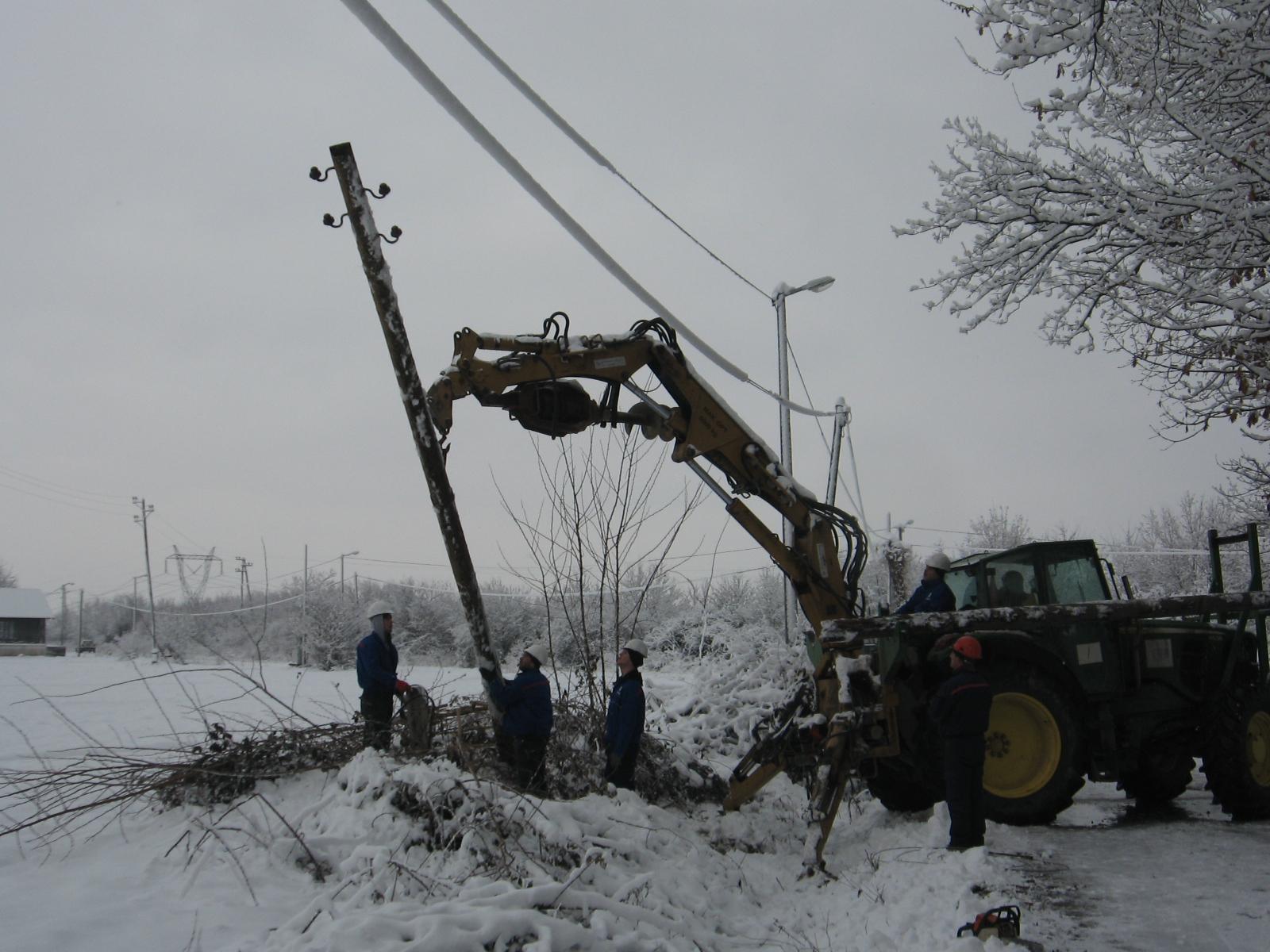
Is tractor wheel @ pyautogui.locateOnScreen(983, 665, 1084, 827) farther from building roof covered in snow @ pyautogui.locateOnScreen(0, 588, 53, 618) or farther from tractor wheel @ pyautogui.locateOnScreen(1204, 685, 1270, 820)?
building roof covered in snow @ pyautogui.locateOnScreen(0, 588, 53, 618)

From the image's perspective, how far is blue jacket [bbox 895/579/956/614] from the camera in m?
8.86

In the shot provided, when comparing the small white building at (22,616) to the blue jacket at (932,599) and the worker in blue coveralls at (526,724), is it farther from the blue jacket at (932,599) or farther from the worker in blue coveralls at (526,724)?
the blue jacket at (932,599)

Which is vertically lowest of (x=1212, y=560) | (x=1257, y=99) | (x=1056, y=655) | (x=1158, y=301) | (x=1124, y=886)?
(x=1124, y=886)

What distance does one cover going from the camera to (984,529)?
51.8 m

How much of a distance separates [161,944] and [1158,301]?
7998 mm

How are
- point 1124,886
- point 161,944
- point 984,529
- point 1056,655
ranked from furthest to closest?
point 984,529 → point 1056,655 → point 1124,886 → point 161,944

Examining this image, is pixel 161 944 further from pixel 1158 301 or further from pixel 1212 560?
pixel 1212 560

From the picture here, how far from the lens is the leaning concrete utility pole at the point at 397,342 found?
22.1 ft

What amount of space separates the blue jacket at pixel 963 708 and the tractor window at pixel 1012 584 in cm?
222

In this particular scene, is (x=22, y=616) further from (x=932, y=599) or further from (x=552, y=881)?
(x=552, y=881)

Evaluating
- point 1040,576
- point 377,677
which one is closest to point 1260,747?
point 1040,576

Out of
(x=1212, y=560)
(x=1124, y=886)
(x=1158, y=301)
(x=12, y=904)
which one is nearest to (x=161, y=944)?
(x=12, y=904)

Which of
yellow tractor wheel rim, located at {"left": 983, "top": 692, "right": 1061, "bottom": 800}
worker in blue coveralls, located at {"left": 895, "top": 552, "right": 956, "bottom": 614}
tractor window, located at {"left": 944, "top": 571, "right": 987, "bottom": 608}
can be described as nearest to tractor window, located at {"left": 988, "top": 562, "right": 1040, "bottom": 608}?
tractor window, located at {"left": 944, "top": 571, "right": 987, "bottom": 608}

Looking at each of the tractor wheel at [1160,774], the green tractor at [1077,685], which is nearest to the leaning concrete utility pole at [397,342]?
the green tractor at [1077,685]
